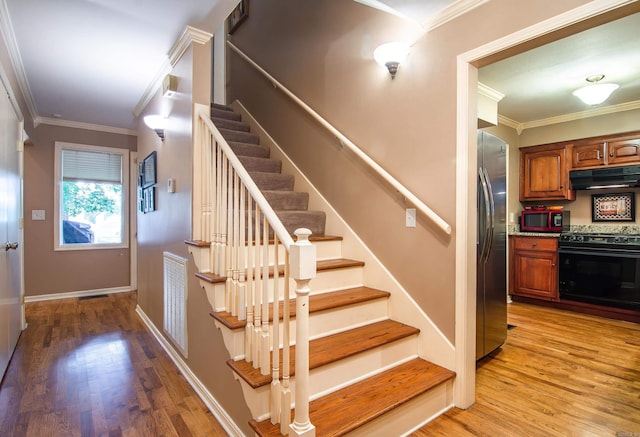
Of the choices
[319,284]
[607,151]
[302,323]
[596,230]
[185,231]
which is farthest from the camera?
[596,230]

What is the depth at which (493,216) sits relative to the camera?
2652 millimetres

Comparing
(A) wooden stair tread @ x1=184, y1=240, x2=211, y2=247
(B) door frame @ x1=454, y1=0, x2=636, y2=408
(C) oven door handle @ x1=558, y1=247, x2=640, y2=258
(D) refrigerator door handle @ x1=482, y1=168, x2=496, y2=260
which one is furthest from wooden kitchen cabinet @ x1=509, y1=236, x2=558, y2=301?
(A) wooden stair tread @ x1=184, y1=240, x2=211, y2=247

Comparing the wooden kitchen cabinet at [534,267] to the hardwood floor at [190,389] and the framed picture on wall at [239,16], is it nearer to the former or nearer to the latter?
Result: the hardwood floor at [190,389]

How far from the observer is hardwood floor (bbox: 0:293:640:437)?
6.02ft

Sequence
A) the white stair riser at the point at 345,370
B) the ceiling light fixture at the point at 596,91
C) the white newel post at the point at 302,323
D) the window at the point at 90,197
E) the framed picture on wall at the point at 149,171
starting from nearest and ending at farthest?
the white newel post at the point at 302,323, the white stair riser at the point at 345,370, the ceiling light fixture at the point at 596,91, the framed picture on wall at the point at 149,171, the window at the point at 90,197

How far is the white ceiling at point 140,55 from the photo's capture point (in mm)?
2107

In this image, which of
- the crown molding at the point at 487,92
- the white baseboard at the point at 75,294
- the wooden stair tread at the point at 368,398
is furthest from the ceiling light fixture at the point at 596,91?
the white baseboard at the point at 75,294

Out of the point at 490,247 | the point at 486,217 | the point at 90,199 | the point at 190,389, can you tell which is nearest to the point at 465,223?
the point at 486,217

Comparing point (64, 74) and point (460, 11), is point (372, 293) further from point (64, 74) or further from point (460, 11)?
point (64, 74)

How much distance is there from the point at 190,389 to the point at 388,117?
7.77 ft

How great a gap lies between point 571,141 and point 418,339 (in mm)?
3877

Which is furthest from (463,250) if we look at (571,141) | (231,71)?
(231,71)

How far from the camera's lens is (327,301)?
2.14 meters

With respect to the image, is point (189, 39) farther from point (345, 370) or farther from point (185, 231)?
point (345, 370)
